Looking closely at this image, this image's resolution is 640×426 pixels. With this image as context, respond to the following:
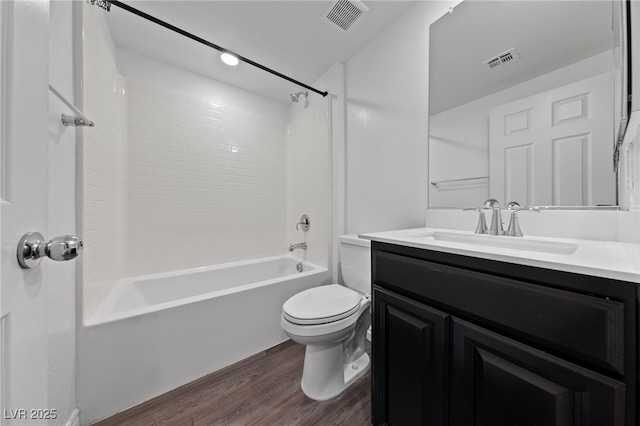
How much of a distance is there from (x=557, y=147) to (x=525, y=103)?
0.25m

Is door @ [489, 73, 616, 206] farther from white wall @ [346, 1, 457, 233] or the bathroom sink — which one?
white wall @ [346, 1, 457, 233]

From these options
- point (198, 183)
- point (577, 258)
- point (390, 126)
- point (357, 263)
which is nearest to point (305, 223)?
point (357, 263)

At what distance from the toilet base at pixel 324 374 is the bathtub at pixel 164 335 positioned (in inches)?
19.6

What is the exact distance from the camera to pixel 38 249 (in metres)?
0.40

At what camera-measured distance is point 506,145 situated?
42.7 inches

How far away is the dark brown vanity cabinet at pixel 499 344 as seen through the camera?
0.46m

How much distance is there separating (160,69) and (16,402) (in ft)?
8.00

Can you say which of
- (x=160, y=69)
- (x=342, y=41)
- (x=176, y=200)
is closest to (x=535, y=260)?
(x=342, y=41)

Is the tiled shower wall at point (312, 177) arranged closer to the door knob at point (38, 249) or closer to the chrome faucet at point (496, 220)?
the chrome faucet at point (496, 220)

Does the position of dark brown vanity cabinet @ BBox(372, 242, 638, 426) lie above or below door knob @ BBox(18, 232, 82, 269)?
below

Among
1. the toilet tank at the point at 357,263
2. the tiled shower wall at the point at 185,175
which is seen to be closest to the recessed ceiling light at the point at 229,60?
the tiled shower wall at the point at 185,175

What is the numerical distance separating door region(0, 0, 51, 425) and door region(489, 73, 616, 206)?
1573 millimetres


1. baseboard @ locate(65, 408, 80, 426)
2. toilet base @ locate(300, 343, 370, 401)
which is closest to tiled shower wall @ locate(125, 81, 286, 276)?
baseboard @ locate(65, 408, 80, 426)

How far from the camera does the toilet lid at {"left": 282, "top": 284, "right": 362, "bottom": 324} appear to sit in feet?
3.79
